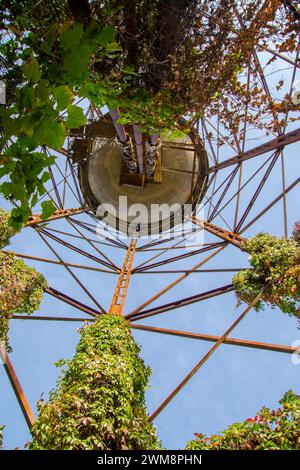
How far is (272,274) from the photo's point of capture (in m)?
7.70

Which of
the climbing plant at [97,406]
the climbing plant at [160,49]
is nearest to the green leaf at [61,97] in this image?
the climbing plant at [160,49]

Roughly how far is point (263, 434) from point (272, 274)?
391 cm

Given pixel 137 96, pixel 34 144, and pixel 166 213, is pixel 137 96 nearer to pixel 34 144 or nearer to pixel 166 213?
pixel 34 144

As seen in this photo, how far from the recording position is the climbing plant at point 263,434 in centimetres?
419

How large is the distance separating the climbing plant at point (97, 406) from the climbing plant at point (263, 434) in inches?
37.5

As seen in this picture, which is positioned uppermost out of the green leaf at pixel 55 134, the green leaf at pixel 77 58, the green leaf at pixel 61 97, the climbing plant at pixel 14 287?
the climbing plant at pixel 14 287

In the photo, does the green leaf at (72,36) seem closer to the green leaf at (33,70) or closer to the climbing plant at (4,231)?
the green leaf at (33,70)

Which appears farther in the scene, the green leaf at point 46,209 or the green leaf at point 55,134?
the green leaf at point 46,209

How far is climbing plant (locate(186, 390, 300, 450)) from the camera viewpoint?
419cm

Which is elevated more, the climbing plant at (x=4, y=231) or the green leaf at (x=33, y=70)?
the climbing plant at (x=4, y=231)

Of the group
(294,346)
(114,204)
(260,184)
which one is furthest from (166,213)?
(294,346)

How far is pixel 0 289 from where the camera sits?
7418 mm

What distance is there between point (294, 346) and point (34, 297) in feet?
17.9

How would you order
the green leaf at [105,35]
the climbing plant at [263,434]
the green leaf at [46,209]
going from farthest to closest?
the climbing plant at [263,434] → the green leaf at [46,209] → the green leaf at [105,35]
